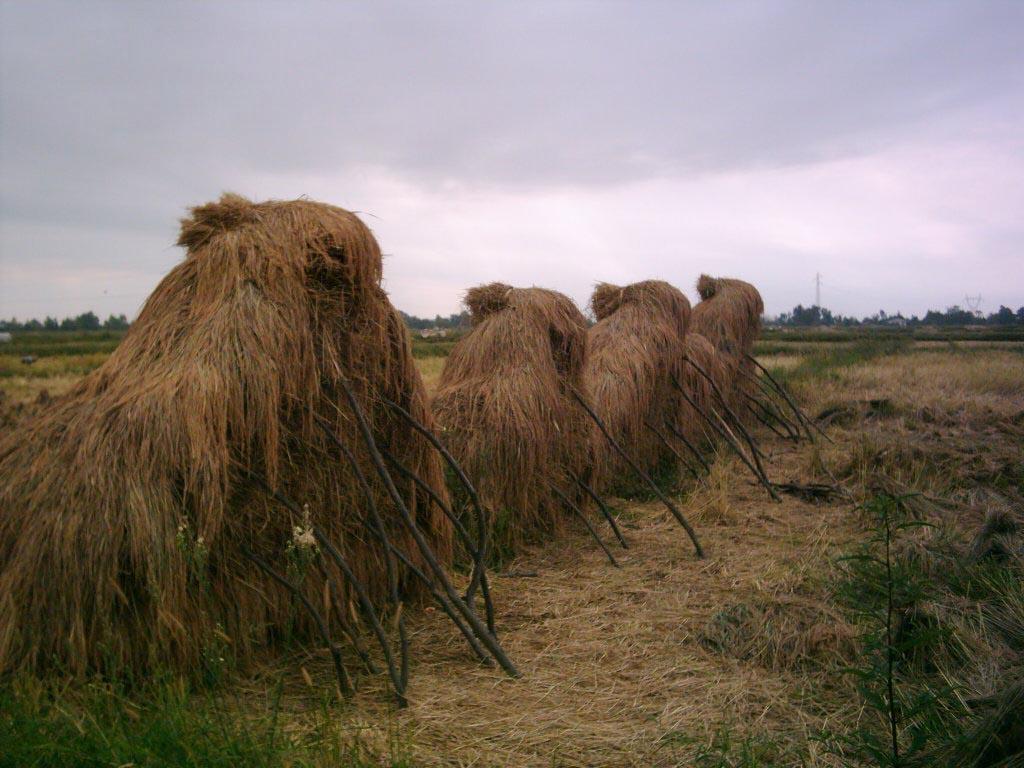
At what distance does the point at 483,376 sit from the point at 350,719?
3734 mm

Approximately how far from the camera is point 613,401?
783 cm

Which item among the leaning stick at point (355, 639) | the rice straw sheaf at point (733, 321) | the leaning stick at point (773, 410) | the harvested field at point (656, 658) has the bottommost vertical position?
the harvested field at point (656, 658)

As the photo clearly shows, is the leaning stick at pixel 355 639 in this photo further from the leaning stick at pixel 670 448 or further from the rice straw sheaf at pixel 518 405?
the leaning stick at pixel 670 448

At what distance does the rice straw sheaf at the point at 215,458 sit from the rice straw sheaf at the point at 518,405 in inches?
51.5

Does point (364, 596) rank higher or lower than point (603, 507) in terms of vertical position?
higher

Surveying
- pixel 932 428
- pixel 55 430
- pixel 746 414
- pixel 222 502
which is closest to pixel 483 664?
pixel 222 502

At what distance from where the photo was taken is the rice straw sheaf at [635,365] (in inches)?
310

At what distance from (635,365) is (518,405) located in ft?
7.89

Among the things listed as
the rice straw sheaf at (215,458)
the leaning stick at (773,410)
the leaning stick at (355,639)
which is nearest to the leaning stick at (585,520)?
the rice straw sheaf at (215,458)

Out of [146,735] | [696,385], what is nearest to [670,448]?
[696,385]

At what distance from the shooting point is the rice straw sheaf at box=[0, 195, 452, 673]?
3.09 metres

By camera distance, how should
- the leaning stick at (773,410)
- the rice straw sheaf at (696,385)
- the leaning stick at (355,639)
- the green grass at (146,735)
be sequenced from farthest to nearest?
the leaning stick at (773,410)
the rice straw sheaf at (696,385)
the leaning stick at (355,639)
the green grass at (146,735)

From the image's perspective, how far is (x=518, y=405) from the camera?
6.22 metres

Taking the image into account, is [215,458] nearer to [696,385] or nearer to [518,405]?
[518,405]
